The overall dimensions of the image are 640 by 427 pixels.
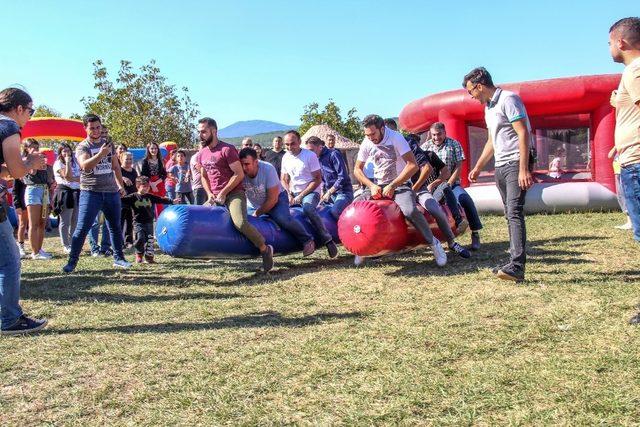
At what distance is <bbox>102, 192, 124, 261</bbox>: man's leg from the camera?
730 centimetres

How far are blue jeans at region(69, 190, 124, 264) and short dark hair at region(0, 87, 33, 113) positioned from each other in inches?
103

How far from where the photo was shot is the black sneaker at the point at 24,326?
4.40 m

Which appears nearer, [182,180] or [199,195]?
[199,195]

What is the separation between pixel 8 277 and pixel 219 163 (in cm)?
272

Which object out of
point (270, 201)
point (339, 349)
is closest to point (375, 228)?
point (270, 201)

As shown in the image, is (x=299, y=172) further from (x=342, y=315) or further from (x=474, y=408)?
(x=474, y=408)

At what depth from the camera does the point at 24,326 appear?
4453 mm

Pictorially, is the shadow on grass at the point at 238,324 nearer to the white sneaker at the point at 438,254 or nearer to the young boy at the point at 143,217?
the white sneaker at the point at 438,254

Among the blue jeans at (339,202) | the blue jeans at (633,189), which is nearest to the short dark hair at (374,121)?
the blue jeans at (339,202)

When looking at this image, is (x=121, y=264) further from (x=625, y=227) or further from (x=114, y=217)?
(x=625, y=227)

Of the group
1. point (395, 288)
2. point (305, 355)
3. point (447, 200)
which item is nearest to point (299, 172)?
point (447, 200)

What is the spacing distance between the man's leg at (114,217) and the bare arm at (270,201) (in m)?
1.85

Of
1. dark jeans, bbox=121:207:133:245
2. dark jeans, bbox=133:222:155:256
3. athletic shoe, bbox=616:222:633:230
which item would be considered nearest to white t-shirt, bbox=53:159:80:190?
dark jeans, bbox=121:207:133:245

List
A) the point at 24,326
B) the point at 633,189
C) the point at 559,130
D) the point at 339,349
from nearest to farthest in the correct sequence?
the point at 339,349 < the point at 633,189 < the point at 24,326 < the point at 559,130
